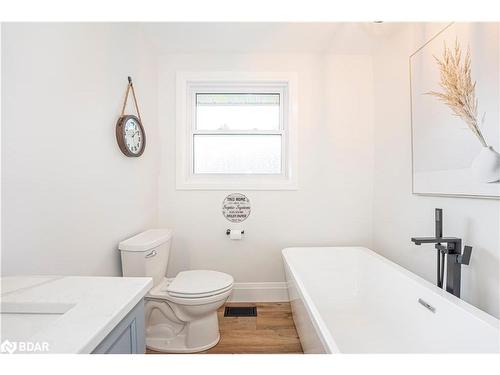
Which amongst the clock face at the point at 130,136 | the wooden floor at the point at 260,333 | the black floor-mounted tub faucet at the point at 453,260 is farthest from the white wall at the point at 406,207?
the clock face at the point at 130,136

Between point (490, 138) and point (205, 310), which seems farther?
point (205, 310)

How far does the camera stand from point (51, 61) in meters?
1.10

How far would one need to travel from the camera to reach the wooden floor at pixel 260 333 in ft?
5.39

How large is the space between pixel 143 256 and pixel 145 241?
0.35 ft

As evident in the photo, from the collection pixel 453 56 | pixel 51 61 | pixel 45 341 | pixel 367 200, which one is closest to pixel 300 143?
pixel 367 200

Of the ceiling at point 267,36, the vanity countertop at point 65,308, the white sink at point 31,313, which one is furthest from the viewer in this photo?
the ceiling at point 267,36

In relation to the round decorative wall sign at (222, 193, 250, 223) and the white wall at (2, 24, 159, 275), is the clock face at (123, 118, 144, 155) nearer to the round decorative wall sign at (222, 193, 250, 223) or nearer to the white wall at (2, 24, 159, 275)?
the white wall at (2, 24, 159, 275)

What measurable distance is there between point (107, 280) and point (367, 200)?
216cm

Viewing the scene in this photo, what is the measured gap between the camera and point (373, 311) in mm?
1655

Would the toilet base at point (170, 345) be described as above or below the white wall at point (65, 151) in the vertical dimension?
below

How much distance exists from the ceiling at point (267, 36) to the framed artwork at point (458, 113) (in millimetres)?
562

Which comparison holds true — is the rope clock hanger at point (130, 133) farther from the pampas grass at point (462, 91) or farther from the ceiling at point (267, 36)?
the pampas grass at point (462, 91)

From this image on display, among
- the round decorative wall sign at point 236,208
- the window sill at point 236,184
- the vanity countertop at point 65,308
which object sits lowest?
the vanity countertop at point 65,308
